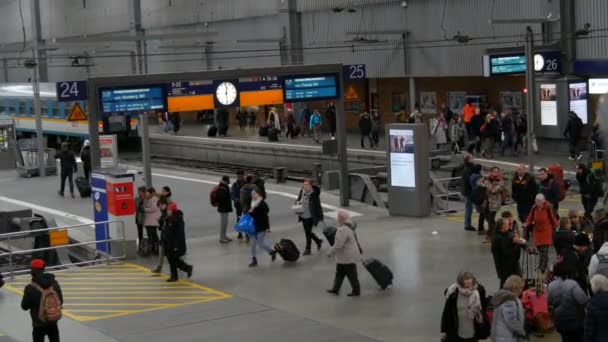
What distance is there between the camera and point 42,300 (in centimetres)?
Answer: 1281

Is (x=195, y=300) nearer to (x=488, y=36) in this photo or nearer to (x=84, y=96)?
(x=84, y=96)

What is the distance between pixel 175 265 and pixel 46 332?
530 centimetres

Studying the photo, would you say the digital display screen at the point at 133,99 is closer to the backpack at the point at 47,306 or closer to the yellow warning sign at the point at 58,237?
the yellow warning sign at the point at 58,237

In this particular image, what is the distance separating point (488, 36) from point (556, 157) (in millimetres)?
7109

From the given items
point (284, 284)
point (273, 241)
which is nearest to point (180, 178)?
point (273, 241)

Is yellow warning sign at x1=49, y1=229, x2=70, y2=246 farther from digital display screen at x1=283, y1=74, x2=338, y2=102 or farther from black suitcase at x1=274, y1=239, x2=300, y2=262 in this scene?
digital display screen at x1=283, y1=74, x2=338, y2=102

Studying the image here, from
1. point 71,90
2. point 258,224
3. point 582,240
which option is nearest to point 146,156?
point 71,90

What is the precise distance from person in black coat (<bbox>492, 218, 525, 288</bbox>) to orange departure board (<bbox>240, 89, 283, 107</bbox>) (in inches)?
436

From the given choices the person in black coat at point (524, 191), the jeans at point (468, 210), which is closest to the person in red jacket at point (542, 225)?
the person in black coat at point (524, 191)

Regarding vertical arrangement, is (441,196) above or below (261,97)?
below

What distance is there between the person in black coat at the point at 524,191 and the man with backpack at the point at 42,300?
1078 cm

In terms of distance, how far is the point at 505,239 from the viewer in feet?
48.5

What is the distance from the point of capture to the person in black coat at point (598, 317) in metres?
9.80

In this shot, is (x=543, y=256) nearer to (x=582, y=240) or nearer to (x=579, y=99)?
(x=582, y=240)
